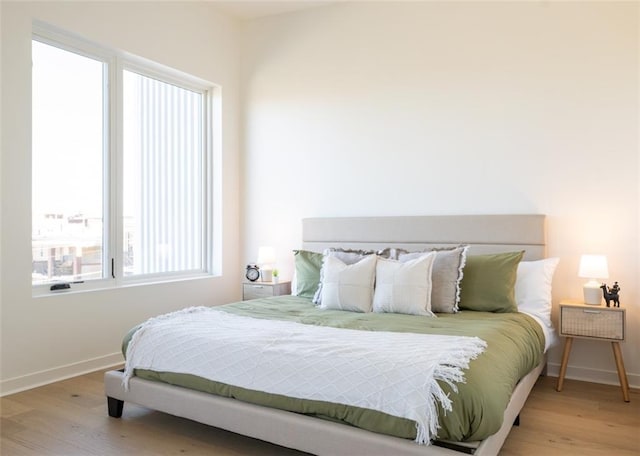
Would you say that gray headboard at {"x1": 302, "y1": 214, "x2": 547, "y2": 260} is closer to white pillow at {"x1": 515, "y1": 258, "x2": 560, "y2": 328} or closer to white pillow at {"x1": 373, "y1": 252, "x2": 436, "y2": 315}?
white pillow at {"x1": 515, "y1": 258, "x2": 560, "y2": 328}

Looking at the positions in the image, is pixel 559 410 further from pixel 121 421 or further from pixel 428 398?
pixel 121 421

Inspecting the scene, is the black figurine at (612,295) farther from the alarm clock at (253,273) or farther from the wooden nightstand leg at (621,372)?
the alarm clock at (253,273)

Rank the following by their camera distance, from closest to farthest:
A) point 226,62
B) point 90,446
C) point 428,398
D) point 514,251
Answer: point 428,398 → point 90,446 → point 514,251 → point 226,62

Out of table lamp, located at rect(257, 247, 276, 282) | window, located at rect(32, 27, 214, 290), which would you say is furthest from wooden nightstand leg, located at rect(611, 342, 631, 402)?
window, located at rect(32, 27, 214, 290)

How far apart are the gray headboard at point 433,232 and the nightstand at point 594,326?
1.73 ft

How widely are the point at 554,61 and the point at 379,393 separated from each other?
3.08 meters

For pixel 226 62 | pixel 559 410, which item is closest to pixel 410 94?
pixel 226 62

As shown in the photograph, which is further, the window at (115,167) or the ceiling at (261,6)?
the ceiling at (261,6)

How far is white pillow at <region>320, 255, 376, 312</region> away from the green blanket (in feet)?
0.31

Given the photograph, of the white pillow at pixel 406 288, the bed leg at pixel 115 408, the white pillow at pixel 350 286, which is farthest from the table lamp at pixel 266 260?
the bed leg at pixel 115 408

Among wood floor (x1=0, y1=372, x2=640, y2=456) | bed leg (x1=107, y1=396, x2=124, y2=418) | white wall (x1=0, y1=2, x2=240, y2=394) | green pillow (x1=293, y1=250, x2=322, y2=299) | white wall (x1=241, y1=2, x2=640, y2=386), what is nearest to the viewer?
wood floor (x1=0, y1=372, x2=640, y2=456)

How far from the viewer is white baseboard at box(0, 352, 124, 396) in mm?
3307

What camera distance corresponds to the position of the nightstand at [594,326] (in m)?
3.24

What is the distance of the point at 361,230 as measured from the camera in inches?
175
